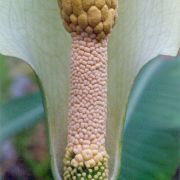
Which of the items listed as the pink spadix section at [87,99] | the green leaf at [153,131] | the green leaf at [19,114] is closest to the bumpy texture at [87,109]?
the pink spadix section at [87,99]

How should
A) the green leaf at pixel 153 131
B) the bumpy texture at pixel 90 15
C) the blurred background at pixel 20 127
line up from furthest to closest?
the blurred background at pixel 20 127 → the green leaf at pixel 153 131 → the bumpy texture at pixel 90 15

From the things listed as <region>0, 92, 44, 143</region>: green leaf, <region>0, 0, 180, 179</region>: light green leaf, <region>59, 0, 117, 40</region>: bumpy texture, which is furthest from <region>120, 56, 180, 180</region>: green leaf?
<region>59, 0, 117, 40</region>: bumpy texture

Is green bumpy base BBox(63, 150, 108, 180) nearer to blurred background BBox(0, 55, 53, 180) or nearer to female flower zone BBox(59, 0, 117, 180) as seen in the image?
female flower zone BBox(59, 0, 117, 180)

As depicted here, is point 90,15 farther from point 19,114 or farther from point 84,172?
point 19,114

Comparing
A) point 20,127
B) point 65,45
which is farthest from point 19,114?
point 65,45

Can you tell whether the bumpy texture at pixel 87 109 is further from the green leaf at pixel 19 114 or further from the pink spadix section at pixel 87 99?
the green leaf at pixel 19 114
